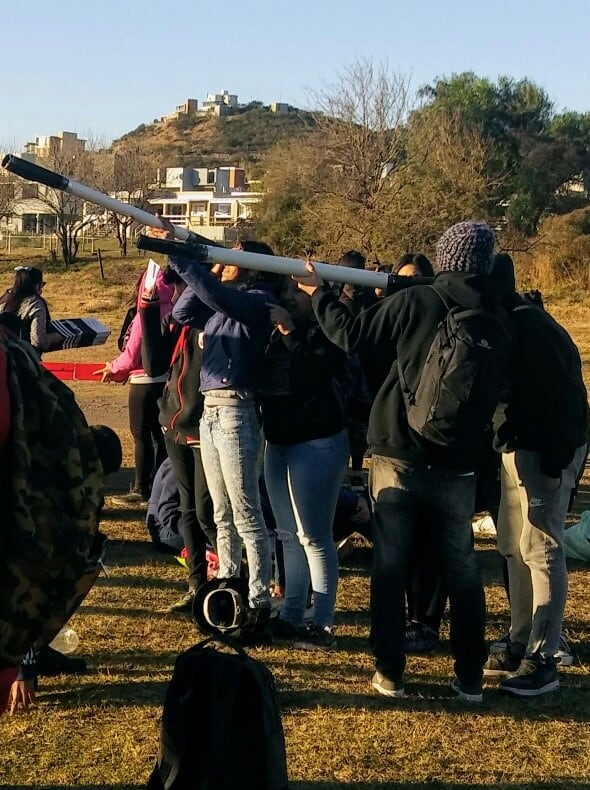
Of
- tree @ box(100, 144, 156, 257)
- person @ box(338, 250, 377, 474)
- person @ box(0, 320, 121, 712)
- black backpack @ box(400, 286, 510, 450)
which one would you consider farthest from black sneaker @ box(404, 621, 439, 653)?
tree @ box(100, 144, 156, 257)

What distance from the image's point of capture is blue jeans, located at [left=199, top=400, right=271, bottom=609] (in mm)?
5273

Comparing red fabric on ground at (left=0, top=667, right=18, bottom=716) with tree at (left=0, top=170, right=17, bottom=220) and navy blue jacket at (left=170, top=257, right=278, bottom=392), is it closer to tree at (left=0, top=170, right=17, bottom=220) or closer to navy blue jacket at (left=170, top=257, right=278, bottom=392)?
navy blue jacket at (left=170, top=257, right=278, bottom=392)

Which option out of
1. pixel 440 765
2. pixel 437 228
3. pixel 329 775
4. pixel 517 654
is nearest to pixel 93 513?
pixel 329 775

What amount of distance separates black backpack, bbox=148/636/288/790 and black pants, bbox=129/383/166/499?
4.34 meters

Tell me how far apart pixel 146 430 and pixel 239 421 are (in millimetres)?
2819

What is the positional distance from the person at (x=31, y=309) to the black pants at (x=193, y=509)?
181cm

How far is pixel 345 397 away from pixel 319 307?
1.15 meters

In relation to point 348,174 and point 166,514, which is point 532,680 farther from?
point 348,174

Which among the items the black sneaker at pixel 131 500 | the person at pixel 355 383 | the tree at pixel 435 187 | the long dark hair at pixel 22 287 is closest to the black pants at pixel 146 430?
the black sneaker at pixel 131 500

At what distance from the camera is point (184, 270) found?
4.93m

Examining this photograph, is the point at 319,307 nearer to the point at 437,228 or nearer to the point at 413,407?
the point at 413,407

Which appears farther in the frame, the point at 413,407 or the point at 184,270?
the point at 184,270

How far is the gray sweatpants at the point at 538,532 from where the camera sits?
480cm

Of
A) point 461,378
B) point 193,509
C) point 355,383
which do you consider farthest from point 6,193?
point 461,378
